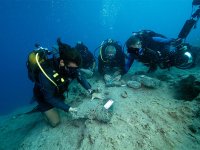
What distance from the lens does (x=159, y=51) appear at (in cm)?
625

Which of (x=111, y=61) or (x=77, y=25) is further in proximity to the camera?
(x=77, y=25)

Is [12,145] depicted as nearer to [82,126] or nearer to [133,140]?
[82,126]

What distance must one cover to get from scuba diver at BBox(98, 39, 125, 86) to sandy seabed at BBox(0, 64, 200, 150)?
48.4 inches

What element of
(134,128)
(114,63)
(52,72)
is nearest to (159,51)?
(114,63)

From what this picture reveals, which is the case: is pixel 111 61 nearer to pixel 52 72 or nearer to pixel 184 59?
pixel 184 59

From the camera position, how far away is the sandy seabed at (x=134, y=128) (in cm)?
394

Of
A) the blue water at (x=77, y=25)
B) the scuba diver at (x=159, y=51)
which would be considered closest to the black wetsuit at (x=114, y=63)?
the scuba diver at (x=159, y=51)

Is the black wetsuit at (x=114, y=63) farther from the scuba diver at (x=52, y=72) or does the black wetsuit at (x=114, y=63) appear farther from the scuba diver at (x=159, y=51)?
the scuba diver at (x=52, y=72)

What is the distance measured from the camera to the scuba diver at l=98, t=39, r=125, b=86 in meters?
6.80

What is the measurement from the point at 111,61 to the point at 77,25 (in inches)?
3844

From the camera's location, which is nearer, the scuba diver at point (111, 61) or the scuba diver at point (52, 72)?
the scuba diver at point (52, 72)

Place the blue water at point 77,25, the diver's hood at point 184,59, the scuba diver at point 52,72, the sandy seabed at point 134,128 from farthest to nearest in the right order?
the blue water at point 77,25
the diver's hood at point 184,59
the scuba diver at point 52,72
the sandy seabed at point 134,128

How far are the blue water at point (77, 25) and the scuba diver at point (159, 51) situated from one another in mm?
31996

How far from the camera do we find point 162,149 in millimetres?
3779
